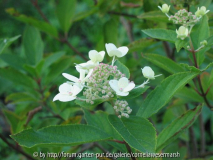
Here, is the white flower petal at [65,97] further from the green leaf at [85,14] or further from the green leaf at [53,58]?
the green leaf at [85,14]

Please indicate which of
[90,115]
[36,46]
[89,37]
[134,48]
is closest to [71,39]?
[89,37]

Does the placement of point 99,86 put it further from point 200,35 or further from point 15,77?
point 15,77

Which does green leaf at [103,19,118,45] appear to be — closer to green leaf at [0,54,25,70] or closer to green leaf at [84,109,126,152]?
green leaf at [0,54,25,70]

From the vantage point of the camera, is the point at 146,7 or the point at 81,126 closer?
Result: the point at 81,126

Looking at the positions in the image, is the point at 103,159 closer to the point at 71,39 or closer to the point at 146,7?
the point at 146,7

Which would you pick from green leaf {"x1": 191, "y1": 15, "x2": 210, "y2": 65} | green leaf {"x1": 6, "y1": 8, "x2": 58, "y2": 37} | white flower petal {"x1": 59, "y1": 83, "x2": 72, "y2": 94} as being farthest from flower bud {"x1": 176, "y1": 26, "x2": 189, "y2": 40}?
green leaf {"x1": 6, "y1": 8, "x2": 58, "y2": 37}

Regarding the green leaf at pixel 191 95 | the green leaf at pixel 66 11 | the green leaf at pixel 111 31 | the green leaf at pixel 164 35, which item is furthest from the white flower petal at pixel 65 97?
the green leaf at pixel 66 11

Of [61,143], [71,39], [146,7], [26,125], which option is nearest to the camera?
[61,143]
